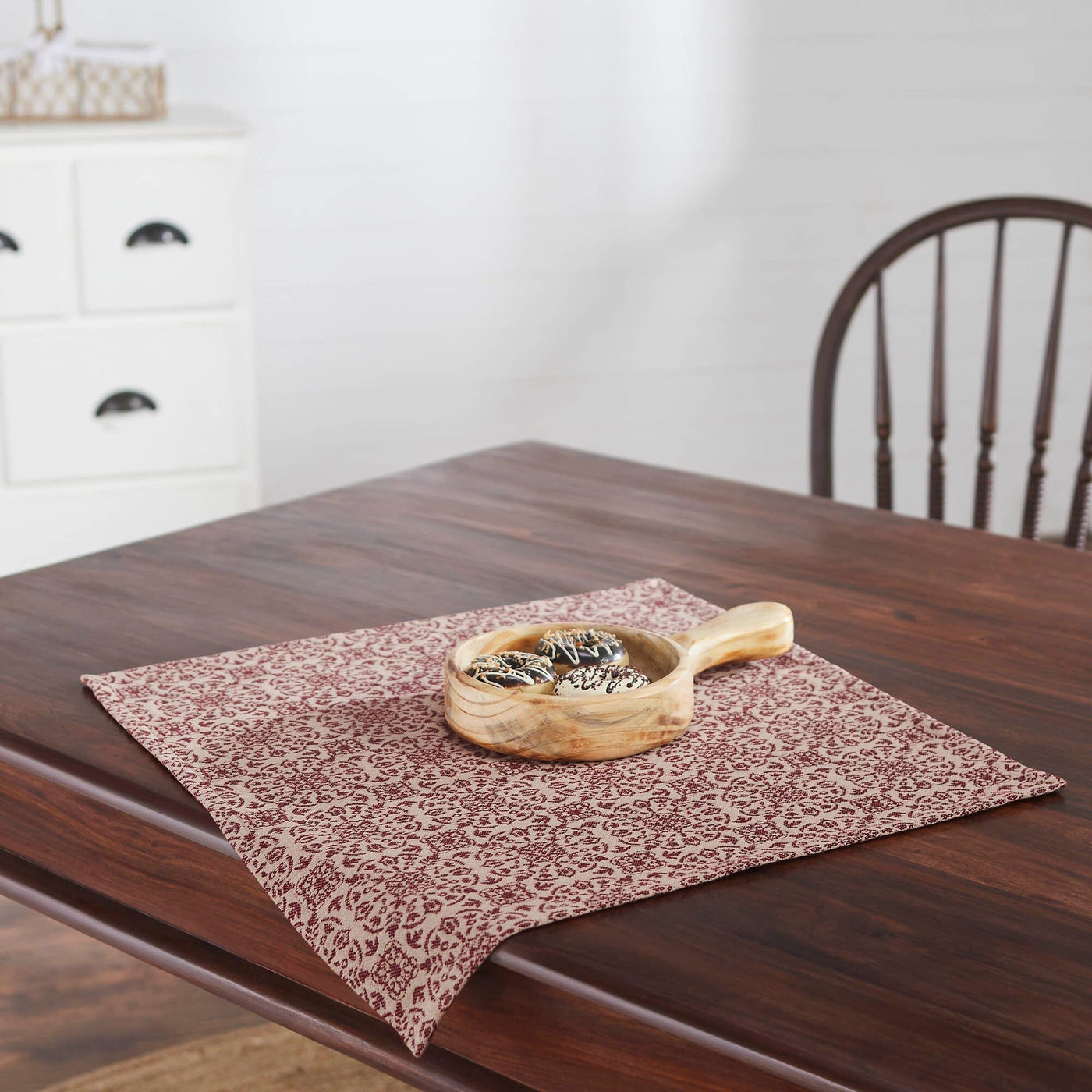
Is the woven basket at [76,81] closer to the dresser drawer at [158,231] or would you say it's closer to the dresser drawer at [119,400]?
the dresser drawer at [158,231]

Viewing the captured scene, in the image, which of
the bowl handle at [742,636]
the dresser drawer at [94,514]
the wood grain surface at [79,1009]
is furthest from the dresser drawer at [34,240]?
the bowl handle at [742,636]

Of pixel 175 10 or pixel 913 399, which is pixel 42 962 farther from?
pixel 913 399

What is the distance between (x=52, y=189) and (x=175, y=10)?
70cm

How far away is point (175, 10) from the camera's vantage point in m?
3.09

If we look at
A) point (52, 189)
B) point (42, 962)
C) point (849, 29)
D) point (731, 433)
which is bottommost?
point (42, 962)

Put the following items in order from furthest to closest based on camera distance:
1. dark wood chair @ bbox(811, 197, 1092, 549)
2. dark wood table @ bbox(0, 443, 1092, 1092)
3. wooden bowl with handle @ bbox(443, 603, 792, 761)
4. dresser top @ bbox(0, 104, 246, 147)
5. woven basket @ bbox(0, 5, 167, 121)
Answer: woven basket @ bbox(0, 5, 167, 121)
dresser top @ bbox(0, 104, 246, 147)
dark wood chair @ bbox(811, 197, 1092, 549)
wooden bowl with handle @ bbox(443, 603, 792, 761)
dark wood table @ bbox(0, 443, 1092, 1092)

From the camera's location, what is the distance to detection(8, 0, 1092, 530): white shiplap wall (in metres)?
3.29

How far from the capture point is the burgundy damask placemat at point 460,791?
28.4 inches

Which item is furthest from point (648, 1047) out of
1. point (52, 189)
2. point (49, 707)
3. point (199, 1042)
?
point (52, 189)

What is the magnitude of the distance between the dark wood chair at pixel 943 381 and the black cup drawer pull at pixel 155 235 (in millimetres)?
1304

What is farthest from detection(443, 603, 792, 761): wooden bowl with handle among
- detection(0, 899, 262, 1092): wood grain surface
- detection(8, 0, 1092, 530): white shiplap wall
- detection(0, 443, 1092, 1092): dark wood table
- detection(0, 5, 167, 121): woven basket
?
detection(8, 0, 1092, 530): white shiplap wall

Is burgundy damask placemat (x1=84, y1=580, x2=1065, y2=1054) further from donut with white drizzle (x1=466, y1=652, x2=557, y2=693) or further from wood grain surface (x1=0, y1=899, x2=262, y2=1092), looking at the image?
wood grain surface (x1=0, y1=899, x2=262, y2=1092)

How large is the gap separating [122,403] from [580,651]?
1.98m

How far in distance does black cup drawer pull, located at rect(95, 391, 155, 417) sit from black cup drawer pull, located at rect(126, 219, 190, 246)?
0.26 meters
